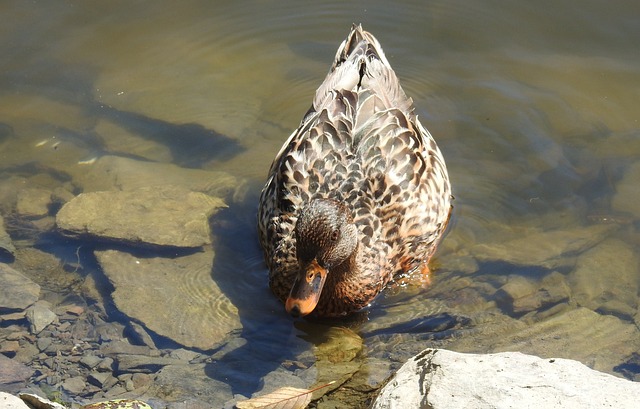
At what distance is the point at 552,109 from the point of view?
347 inches

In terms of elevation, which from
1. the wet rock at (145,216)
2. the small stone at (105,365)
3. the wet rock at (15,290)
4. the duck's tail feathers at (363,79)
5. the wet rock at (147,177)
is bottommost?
the small stone at (105,365)

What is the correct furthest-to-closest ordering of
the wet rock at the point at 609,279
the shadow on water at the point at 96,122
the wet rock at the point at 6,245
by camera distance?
1. the shadow on water at the point at 96,122
2. the wet rock at the point at 6,245
3. the wet rock at the point at 609,279

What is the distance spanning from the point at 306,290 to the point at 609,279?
99.4 inches

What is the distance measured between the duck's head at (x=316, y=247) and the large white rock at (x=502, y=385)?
1.49 metres

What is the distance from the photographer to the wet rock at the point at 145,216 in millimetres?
7305

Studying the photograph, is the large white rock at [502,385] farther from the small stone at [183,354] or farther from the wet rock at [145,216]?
the wet rock at [145,216]

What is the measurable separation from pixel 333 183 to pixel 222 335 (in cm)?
144

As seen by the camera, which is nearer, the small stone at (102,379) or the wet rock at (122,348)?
the small stone at (102,379)

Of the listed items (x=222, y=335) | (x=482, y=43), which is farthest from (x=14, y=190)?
(x=482, y=43)

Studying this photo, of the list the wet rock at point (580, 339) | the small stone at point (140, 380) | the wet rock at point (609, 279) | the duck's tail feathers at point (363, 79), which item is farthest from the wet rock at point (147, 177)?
the wet rock at point (609, 279)

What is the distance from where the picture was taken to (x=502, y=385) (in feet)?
14.8

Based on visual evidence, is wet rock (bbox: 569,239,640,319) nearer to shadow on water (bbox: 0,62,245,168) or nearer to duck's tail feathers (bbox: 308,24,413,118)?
duck's tail feathers (bbox: 308,24,413,118)

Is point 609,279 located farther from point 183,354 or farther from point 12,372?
point 12,372

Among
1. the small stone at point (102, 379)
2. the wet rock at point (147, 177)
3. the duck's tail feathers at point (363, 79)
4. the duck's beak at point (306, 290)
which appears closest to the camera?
the small stone at point (102, 379)
